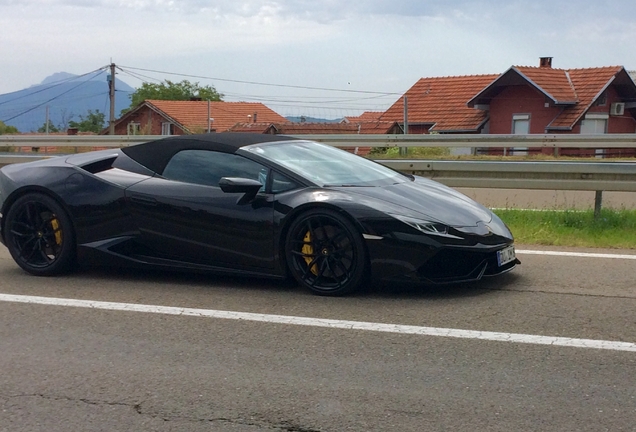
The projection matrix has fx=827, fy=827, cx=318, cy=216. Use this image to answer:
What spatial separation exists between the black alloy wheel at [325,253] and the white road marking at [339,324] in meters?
0.56

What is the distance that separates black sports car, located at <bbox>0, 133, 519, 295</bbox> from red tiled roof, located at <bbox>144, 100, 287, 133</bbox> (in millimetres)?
46073

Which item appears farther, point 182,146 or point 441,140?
point 441,140

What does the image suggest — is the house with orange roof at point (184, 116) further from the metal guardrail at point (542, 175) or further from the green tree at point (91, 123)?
the metal guardrail at point (542, 175)

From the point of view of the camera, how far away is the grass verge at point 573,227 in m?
7.95

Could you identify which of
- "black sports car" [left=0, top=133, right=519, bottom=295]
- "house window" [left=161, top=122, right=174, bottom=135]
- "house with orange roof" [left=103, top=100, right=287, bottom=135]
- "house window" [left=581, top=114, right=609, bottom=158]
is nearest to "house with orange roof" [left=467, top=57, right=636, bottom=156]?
"house window" [left=581, top=114, right=609, bottom=158]

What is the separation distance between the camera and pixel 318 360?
14.4 ft

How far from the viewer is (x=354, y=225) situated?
18.4 feet

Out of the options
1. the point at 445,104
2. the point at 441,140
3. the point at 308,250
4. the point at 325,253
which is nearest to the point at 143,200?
the point at 308,250

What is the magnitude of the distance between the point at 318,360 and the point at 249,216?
1767 millimetres

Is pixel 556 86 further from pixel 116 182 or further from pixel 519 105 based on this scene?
pixel 116 182

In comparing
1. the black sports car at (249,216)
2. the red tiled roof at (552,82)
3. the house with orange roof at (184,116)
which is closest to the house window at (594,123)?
the red tiled roof at (552,82)

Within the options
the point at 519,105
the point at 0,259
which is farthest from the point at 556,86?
the point at 0,259

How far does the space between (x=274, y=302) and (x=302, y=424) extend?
210 centimetres

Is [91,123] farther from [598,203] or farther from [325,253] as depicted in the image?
[325,253]
